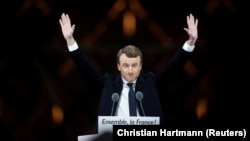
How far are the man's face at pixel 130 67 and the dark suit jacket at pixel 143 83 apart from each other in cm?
3

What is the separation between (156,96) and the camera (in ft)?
6.93

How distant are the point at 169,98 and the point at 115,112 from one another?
87cm

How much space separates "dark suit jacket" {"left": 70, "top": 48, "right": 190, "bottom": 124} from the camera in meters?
2.08

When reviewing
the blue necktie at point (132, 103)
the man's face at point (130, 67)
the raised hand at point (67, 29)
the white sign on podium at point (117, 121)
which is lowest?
the white sign on podium at point (117, 121)

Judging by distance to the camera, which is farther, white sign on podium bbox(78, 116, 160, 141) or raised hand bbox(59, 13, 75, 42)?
raised hand bbox(59, 13, 75, 42)

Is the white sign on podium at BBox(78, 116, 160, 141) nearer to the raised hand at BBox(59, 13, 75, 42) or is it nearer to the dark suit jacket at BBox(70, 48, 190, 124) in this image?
the dark suit jacket at BBox(70, 48, 190, 124)

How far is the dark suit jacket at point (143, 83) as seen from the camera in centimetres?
208

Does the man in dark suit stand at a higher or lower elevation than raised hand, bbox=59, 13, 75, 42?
lower

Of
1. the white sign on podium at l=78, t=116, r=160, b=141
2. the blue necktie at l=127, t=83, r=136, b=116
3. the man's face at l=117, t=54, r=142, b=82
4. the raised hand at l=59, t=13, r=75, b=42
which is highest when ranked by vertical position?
the raised hand at l=59, t=13, r=75, b=42

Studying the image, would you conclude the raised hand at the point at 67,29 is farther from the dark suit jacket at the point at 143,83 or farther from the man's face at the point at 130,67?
the man's face at the point at 130,67

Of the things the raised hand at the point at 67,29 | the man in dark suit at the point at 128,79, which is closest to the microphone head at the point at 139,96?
the man in dark suit at the point at 128,79

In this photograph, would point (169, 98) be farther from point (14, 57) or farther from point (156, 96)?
point (14, 57)

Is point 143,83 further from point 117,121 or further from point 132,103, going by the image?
point 117,121

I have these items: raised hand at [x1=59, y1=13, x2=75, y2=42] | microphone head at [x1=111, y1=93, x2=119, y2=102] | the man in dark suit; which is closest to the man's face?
the man in dark suit
